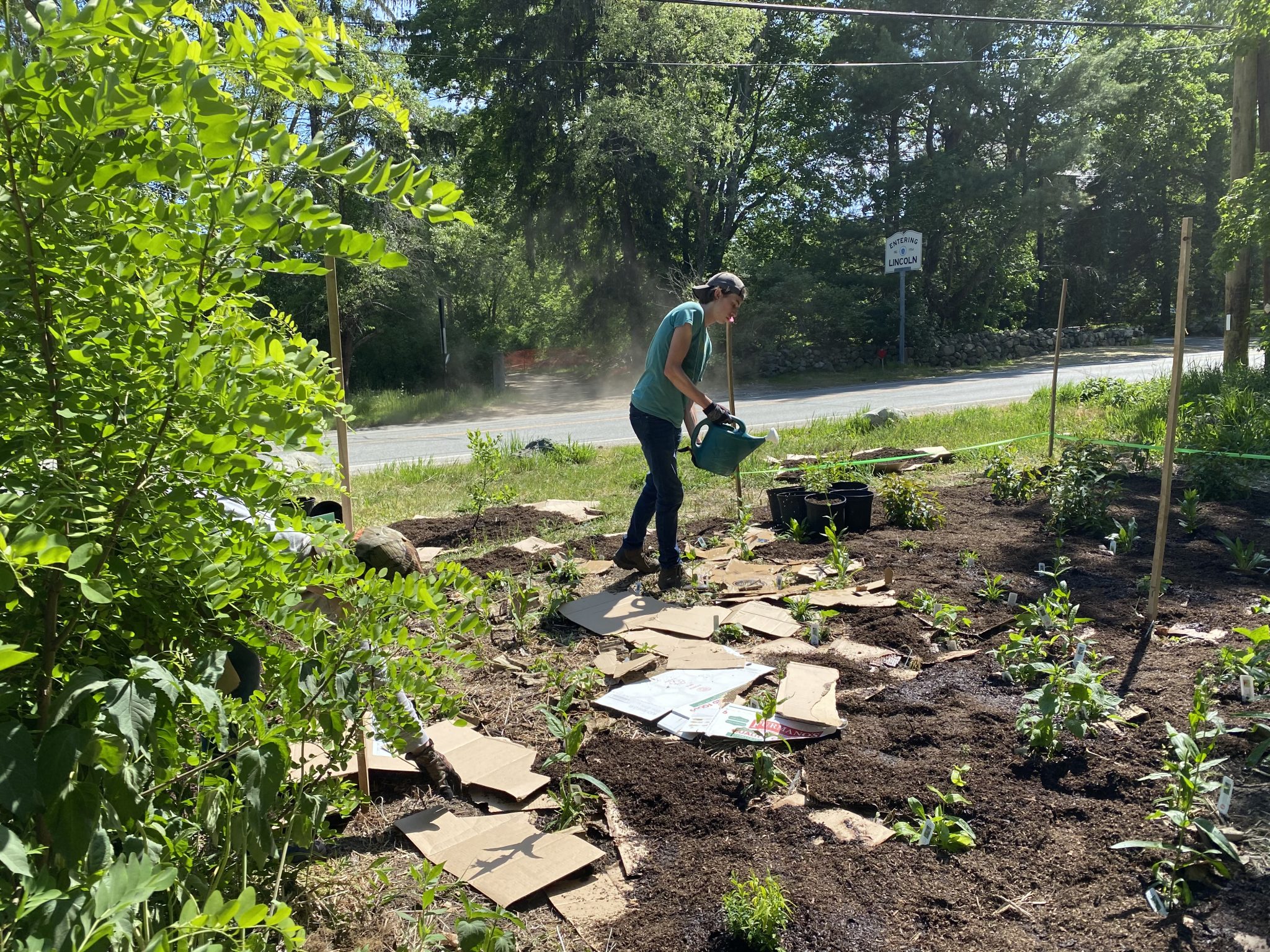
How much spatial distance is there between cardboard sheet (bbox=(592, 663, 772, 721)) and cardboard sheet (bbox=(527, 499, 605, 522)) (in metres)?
3.40

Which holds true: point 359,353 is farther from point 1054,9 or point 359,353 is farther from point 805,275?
point 1054,9

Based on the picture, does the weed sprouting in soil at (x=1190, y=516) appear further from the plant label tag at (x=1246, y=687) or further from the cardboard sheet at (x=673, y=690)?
the cardboard sheet at (x=673, y=690)

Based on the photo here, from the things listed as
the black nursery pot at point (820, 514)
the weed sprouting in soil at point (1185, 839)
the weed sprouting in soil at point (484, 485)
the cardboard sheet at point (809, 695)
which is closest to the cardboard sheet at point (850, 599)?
the cardboard sheet at point (809, 695)

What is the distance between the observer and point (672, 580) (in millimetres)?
5820

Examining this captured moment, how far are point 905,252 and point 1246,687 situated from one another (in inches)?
861

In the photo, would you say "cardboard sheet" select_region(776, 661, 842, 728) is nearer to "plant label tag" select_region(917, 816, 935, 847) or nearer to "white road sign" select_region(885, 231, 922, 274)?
"plant label tag" select_region(917, 816, 935, 847)

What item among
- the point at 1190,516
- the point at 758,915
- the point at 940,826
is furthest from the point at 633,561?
the point at 1190,516

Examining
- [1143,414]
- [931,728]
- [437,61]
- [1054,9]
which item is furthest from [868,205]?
[931,728]

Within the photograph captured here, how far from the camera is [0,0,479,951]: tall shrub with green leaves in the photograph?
136 cm

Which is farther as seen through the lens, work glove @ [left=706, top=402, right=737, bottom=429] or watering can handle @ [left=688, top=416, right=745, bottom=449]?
watering can handle @ [left=688, top=416, right=745, bottom=449]

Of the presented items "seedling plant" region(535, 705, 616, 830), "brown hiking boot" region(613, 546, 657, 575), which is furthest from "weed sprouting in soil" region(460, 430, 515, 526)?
"seedling plant" region(535, 705, 616, 830)

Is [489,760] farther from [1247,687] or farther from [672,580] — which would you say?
[1247,687]

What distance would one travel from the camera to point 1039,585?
218 inches

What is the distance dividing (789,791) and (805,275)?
21.9 meters
